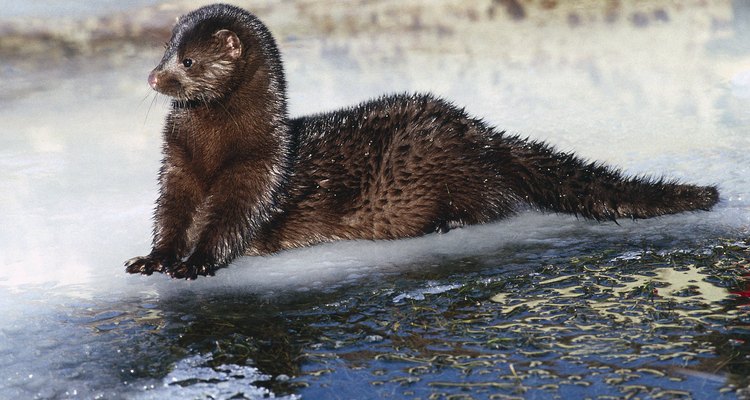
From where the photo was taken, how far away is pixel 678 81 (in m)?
8.01

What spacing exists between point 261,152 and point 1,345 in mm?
Answer: 1559

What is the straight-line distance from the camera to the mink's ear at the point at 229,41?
4652 mm

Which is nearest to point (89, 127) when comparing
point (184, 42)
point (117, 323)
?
point (184, 42)

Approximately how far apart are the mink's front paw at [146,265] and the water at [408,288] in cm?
4

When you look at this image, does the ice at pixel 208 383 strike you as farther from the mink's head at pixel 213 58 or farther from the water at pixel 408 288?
the mink's head at pixel 213 58

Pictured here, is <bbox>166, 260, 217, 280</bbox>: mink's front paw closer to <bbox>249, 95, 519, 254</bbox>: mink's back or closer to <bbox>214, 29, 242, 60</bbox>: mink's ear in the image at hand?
<bbox>249, 95, 519, 254</bbox>: mink's back

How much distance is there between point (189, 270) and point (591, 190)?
2.00 meters

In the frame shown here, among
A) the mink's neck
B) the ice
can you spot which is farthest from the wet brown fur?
the ice

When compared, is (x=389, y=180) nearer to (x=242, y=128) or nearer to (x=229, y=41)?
(x=242, y=128)

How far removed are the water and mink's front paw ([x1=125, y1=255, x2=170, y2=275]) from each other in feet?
0.14

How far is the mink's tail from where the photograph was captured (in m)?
4.98

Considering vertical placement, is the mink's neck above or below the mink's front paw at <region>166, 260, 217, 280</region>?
above

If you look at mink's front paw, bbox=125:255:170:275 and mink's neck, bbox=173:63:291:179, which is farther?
mink's neck, bbox=173:63:291:179

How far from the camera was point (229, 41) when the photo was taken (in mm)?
4656
